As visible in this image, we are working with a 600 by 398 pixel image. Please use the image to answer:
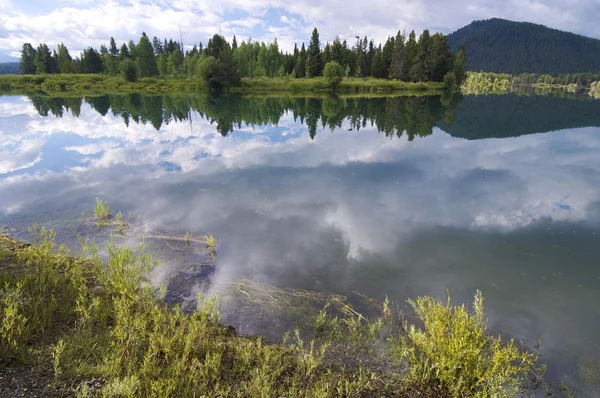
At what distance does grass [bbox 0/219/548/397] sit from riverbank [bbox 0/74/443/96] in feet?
262

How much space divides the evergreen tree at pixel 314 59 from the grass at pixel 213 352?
9819 centimetres

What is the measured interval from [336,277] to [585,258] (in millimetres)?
9006

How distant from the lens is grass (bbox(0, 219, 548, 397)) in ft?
17.3

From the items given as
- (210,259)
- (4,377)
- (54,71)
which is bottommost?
(210,259)

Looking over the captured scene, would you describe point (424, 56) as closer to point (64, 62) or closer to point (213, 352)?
point (213, 352)

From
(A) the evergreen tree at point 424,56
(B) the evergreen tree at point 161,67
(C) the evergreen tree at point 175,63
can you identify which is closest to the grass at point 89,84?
A: (C) the evergreen tree at point 175,63

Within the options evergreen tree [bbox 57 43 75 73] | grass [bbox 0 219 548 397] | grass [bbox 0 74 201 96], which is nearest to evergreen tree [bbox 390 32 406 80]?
grass [bbox 0 74 201 96]

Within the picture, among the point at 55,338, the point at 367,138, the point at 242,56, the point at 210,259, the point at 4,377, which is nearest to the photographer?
the point at 4,377

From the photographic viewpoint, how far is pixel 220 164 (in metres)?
22.8

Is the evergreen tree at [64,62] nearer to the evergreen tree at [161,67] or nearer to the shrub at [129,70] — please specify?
the evergreen tree at [161,67]

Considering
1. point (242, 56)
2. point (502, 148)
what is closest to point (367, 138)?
point (502, 148)

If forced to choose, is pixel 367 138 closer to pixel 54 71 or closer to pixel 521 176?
pixel 521 176

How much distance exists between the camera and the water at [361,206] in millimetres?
9594

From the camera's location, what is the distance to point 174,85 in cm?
8819
